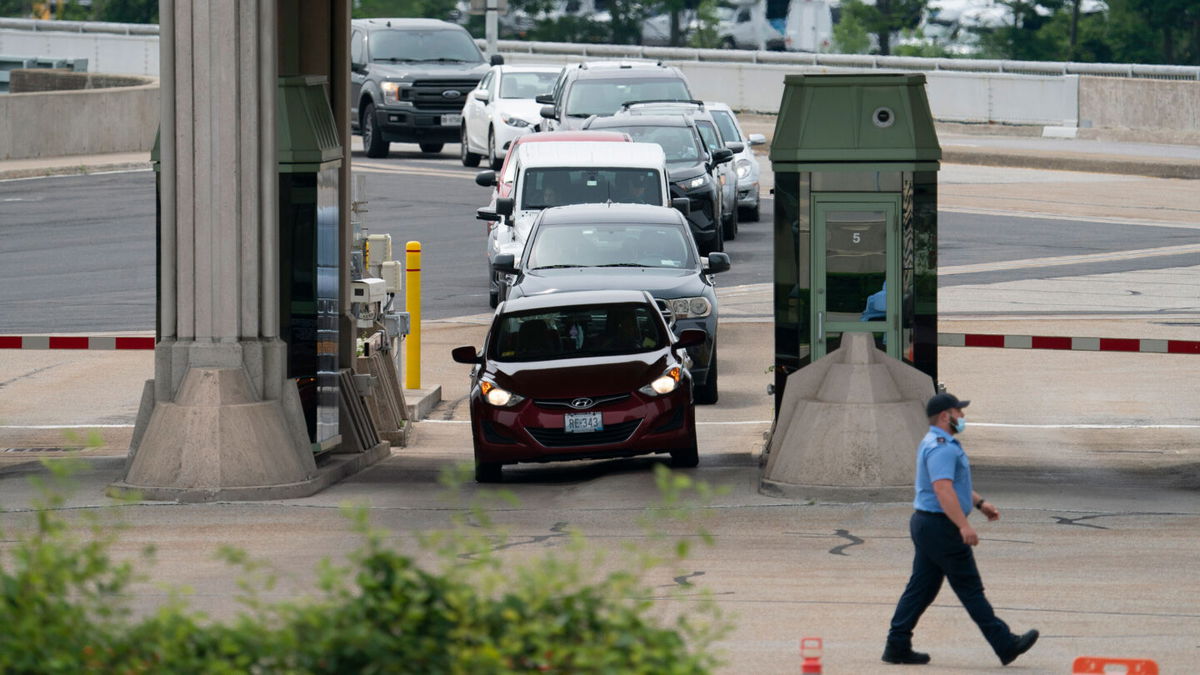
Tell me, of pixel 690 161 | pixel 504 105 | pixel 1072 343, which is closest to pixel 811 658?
pixel 1072 343

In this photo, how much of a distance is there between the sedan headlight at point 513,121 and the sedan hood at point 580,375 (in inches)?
785

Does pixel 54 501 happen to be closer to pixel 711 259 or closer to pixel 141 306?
pixel 711 259

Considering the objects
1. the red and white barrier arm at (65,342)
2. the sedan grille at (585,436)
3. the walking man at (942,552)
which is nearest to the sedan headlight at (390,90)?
the red and white barrier arm at (65,342)

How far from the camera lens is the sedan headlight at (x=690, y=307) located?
18.3m

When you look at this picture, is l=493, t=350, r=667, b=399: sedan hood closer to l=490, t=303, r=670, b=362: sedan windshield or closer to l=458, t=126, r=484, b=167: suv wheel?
l=490, t=303, r=670, b=362: sedan windshield

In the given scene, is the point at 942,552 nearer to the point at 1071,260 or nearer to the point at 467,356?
the point at 467,356

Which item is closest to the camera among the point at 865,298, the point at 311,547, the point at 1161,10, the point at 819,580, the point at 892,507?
the point at 819,580

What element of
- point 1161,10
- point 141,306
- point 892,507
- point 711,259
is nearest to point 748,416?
point 711,259

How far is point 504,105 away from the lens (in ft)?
116

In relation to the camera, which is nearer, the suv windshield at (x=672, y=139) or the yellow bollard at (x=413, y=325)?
the yellow bollard at (x=413, y=325)

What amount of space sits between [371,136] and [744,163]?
10.7 metres

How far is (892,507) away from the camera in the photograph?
538 inches

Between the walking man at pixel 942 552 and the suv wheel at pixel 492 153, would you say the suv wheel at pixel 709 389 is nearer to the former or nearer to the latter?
the walking man at pixel 942 552

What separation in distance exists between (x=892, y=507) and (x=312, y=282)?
184 inches
